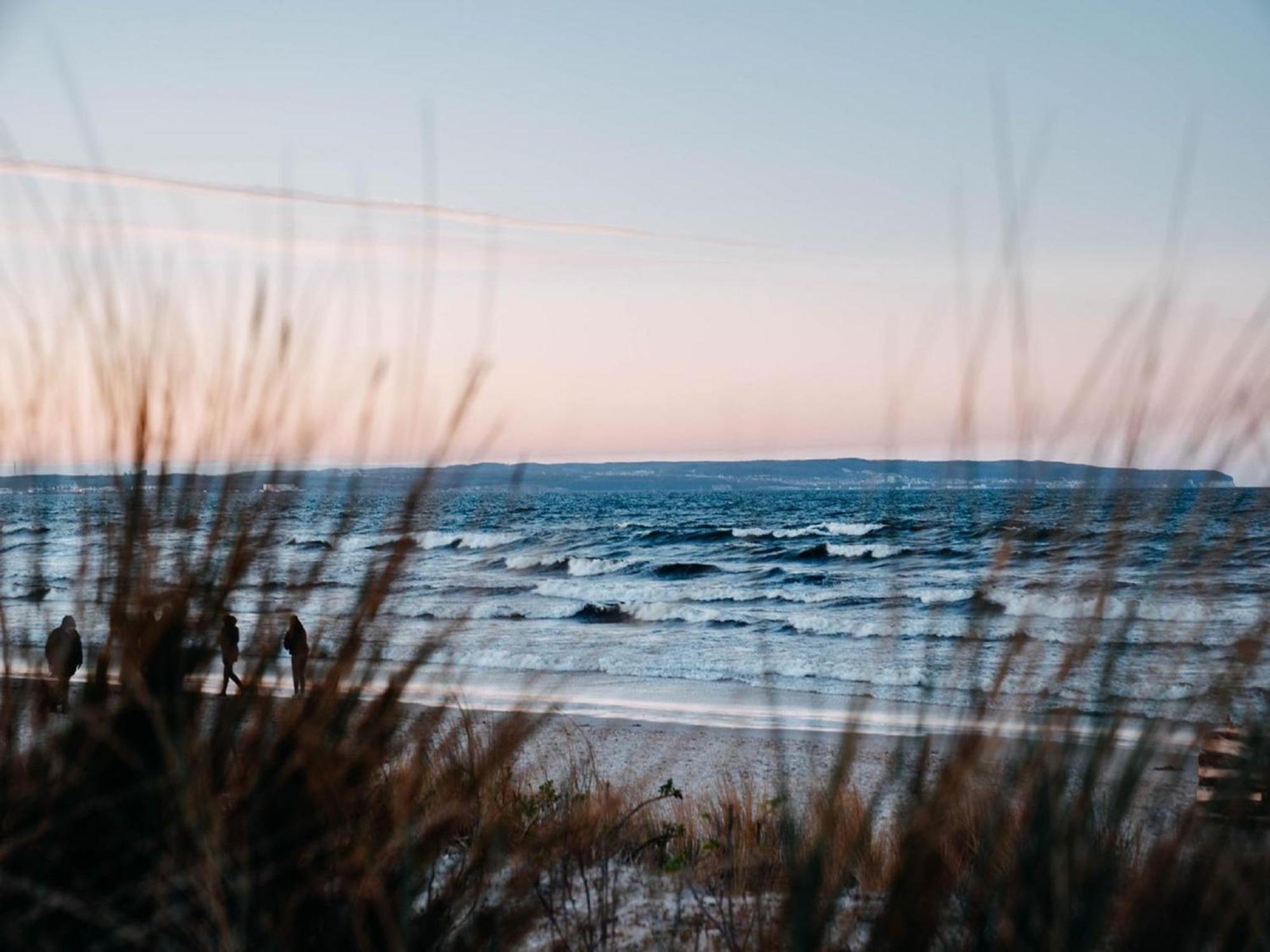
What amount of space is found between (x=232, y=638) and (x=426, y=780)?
1.28m

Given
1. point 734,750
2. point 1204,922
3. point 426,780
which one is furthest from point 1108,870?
point 734,750

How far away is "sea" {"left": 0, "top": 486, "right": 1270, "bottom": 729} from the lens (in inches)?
71.8

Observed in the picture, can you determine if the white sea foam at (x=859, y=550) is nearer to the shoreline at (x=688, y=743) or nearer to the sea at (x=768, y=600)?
the sea at (x=768, y=600)

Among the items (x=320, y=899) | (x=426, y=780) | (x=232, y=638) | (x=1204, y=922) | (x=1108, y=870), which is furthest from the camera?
(x=426, y=780)

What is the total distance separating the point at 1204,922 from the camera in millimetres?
1638

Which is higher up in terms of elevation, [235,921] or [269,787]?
[269,787]

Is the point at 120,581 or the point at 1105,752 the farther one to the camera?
the point at 120,581

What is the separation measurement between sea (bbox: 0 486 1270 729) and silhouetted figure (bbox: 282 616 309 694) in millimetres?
60

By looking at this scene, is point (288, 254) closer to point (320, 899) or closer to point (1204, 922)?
point (320, 899)

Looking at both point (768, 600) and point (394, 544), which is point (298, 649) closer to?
point (394, 544)

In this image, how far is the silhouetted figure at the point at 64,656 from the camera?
7.20 ft

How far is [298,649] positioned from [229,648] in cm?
30

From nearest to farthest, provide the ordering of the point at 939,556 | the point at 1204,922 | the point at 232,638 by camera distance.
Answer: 1. the point at 1204,922
2. the point at 232,638
3. the point at 939,556

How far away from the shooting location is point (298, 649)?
2.61 metres
